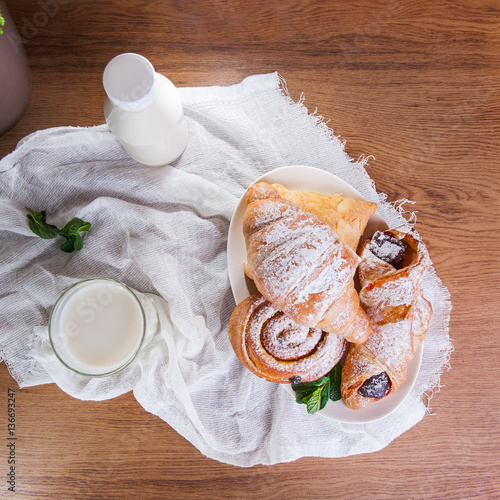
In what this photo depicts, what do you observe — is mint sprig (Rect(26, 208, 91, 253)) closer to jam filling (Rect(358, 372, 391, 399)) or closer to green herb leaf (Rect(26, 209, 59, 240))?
green herb leaf (Rect(26, 209, 59, 240))

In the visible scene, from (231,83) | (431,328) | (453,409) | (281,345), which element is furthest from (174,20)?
(453,409)

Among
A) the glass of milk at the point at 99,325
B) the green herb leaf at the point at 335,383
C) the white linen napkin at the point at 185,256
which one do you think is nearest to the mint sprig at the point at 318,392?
the green herb leaf at the point at 335,383

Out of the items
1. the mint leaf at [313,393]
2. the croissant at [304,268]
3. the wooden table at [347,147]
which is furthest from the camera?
the wooden table at [347,147]

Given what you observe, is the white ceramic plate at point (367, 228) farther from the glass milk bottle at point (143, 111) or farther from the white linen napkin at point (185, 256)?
the glass milk bottle at point (143, 111)

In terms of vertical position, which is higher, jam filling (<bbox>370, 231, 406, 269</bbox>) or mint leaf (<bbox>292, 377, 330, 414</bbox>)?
jam filling (<bbox>370, 231, 406, 269</bbox>)

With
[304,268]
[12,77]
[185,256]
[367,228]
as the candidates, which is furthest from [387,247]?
[12,77]

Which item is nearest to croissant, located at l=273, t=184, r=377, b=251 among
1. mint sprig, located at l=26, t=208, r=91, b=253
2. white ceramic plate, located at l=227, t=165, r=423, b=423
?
white ceramic plate, located at l=227, t=165, r=423, b=423
